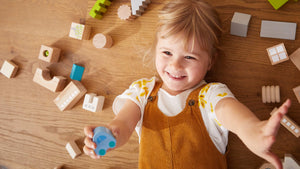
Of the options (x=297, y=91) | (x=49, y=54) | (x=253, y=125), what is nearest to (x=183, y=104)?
(x=253, y=125)

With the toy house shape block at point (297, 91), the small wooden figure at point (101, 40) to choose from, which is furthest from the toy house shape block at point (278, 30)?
the small wooden figure at point (101, 40)

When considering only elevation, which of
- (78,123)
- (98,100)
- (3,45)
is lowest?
(78,123)

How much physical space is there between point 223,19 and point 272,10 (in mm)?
166

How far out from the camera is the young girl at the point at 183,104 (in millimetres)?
669

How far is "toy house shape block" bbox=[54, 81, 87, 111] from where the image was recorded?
0.97m

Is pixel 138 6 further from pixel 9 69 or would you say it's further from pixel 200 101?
pixel 9 69

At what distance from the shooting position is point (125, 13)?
35.9 inches

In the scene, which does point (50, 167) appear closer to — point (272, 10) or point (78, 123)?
point (78, 123)

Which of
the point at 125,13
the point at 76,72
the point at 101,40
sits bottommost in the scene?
the point at 76,72

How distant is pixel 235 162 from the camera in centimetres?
83

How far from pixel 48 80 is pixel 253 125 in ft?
2.87

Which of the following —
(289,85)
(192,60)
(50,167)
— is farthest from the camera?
(50,167)

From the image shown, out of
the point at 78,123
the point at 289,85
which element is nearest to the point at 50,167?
the point at 78,123

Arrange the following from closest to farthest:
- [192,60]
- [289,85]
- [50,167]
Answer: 1. [192,60]
2. [289,85]
3. [50,167]
